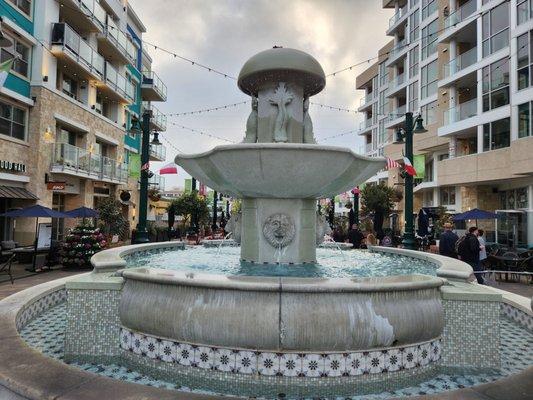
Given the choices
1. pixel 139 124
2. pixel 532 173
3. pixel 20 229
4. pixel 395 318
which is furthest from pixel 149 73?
pixel 395 318

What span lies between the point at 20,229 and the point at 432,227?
23768 millimetres

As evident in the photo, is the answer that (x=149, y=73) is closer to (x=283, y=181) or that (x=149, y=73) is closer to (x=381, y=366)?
(x=283, y=181)

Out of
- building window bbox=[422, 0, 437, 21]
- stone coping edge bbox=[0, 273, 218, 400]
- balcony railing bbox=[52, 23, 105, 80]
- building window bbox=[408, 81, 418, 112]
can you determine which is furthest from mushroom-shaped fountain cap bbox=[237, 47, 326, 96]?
building window bbox=[408, 81, 418, 112]

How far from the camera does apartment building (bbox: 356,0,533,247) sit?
22.2 metres

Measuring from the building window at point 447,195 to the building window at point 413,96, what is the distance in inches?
375

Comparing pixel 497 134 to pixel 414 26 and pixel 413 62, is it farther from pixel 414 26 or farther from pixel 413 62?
pixel 414 26

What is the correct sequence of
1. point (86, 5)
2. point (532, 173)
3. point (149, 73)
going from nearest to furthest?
point (532, 173)
point (86, 5)
point (149, 73)

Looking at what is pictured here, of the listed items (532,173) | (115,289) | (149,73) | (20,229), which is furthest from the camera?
(149,73)

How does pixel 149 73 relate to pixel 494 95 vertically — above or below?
above

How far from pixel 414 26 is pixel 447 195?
1836 cm

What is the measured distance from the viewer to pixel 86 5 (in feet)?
79.7

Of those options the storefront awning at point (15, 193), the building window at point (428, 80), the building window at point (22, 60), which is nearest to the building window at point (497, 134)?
the building window at point (428, 80)

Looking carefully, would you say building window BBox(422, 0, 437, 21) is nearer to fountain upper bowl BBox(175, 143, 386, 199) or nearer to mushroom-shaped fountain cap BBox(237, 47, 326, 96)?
mushroom-shaped fountain cap BBox(237, 47, 326, 96)

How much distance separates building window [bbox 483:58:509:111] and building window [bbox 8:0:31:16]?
2617 cm
